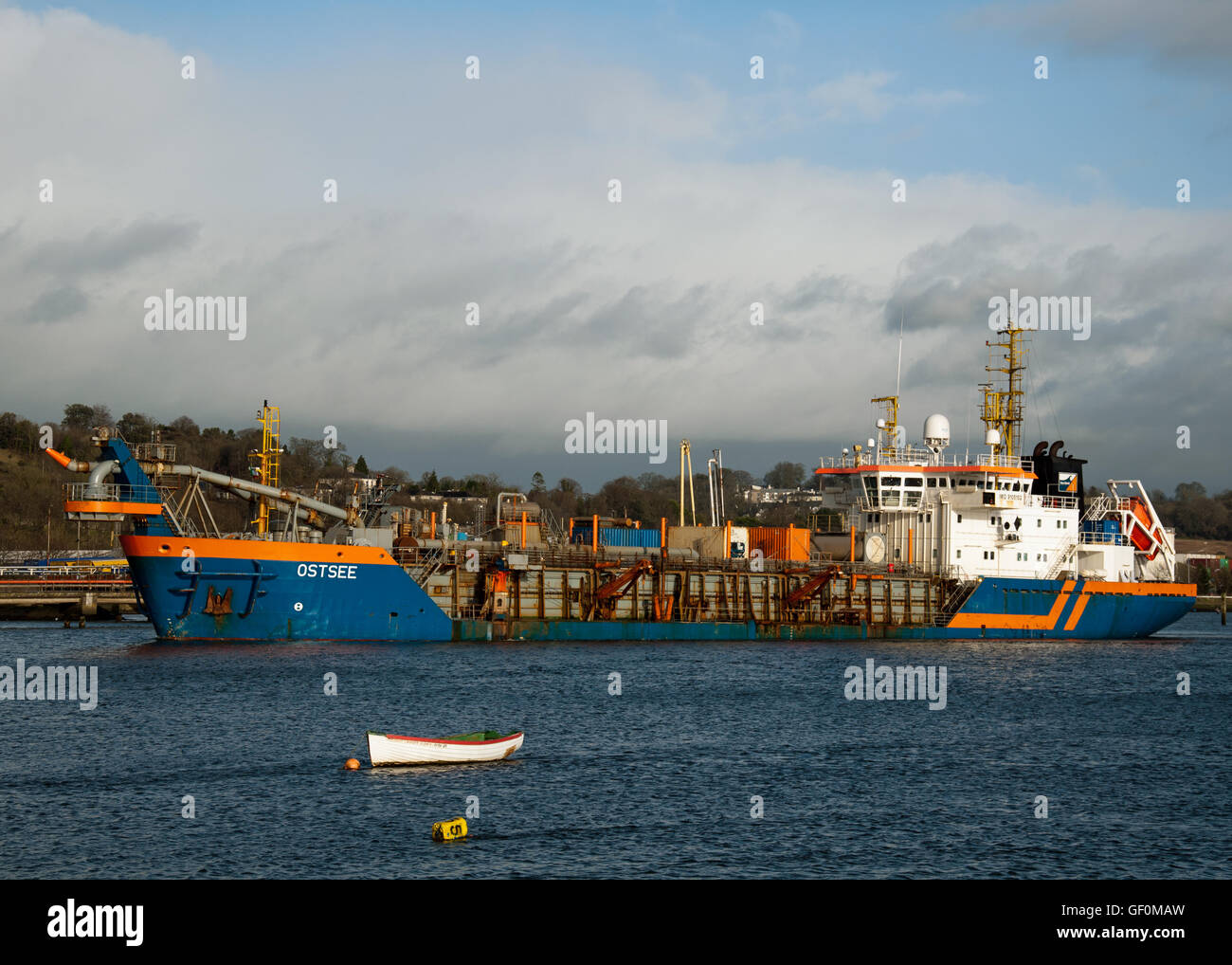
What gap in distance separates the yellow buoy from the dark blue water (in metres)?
0.38

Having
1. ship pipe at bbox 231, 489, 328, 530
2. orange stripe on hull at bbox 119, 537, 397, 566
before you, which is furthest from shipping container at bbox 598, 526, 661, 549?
orange stripe on hull at bbox 119, 537, 397, 566

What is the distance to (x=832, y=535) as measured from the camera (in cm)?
7562

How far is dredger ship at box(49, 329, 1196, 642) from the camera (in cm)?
5194

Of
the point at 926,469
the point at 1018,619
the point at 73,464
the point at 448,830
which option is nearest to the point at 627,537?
the point at 926,469

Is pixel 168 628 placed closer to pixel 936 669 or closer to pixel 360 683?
pixel 360 683

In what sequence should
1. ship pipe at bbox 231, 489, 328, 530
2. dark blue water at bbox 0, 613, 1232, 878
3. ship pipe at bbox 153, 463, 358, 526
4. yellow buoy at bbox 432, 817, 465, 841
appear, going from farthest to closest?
1. ship pipe at bbox 231, 489, 328, 530
2. ship pipe at bbox 153, 463, 358, 526
3. yellow buoy at bbox 432, 817, 465, 841
4. dark blue water at bbox 0, 613, 1232, 878

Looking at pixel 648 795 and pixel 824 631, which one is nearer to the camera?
pixel 648 795

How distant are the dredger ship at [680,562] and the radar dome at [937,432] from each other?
0.09 m

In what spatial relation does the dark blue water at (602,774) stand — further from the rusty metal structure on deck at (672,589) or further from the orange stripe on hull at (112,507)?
the orange stripe on hull at (112,507)

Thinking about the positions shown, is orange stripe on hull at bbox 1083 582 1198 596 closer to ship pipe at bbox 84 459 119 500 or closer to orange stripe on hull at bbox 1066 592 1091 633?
orange stripe on hull at bbox 1066 592 1091 633

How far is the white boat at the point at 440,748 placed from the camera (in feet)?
102
